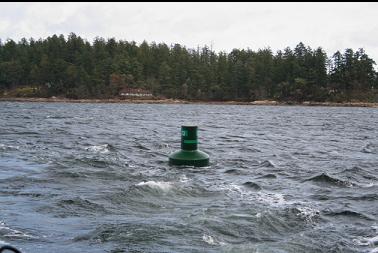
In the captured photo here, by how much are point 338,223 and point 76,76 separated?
555ft

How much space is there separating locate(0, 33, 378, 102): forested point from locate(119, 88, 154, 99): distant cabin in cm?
167

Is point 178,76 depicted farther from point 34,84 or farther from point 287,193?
point 287,193

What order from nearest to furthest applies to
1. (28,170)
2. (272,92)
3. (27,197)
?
(27,197), (28,170), (272,92)

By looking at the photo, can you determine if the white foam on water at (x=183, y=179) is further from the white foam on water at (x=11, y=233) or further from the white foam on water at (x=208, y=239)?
the white foam on water at (x=11, y=233)

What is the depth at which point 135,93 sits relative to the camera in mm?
169750

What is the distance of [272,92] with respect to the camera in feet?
551

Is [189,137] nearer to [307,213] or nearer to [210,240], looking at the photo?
[307,213]

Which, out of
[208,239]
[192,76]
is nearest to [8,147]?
[208,239]

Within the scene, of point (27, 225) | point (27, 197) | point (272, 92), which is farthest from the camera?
point (272, 92)

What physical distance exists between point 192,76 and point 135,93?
23.1 meters

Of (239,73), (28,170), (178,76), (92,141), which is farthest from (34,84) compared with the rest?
(28,170)

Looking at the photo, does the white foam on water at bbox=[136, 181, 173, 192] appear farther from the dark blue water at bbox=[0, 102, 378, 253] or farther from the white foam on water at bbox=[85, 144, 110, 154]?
the white foam on water at bbox=[85, 144, 110, 154]

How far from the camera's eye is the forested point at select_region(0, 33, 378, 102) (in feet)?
524

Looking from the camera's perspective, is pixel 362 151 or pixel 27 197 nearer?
pixel 27 197
